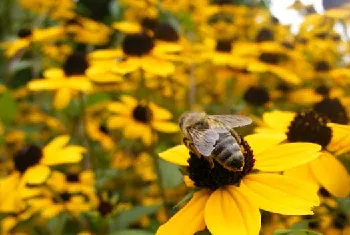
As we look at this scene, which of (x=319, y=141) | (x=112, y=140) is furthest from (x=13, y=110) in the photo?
(x=319, y=141)

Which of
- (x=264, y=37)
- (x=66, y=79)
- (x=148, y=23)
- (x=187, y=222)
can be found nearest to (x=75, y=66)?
(x=66, y=79)

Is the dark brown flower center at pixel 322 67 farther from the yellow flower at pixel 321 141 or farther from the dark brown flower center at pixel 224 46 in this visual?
the yellow flower at pixel 321 141

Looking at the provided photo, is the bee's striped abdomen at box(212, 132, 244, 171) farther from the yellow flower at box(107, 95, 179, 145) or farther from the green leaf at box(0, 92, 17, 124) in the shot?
the green leaf at box(0, 92, 17, 124)

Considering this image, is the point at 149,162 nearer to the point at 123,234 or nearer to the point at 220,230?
the point at 123,234

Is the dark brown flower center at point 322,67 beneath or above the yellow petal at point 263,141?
beneath

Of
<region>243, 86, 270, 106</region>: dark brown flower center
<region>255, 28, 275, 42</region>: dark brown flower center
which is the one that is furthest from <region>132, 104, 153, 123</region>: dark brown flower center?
<region>255, 28, 275, 42</region>: dark brown flower center

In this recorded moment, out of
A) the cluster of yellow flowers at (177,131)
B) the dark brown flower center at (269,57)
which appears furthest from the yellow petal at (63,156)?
the dark brown flower center at (269,57)
